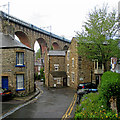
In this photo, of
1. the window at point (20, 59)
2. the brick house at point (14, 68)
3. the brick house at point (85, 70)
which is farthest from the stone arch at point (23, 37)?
the window at point (20, 59)

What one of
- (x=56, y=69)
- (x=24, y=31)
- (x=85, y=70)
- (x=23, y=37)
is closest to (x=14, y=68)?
(x=85, y=70)

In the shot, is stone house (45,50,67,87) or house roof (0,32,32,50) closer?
house roof (0,32,32,50)

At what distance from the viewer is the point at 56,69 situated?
2809 cm

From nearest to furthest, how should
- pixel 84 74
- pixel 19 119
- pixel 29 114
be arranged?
pixel 19 119 < pixel 29 114 < pixel 84 74

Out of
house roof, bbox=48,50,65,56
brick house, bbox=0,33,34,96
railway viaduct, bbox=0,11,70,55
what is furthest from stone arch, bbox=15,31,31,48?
brick house, bbox=0,33,34,96

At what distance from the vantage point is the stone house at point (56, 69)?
25.8m

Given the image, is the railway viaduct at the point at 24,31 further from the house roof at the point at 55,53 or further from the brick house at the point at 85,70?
the brick house at the point at 85,70

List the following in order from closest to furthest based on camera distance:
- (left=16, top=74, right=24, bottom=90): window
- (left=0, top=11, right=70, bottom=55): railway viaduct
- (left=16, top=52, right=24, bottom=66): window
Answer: (left=16, top=74, right=24, bottom=90): window
(left=16, top=52, right=24, bottom=66): window
(left=0, top=11, right=70, bottom=55): railway viaduct

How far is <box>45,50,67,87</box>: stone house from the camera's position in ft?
84.7

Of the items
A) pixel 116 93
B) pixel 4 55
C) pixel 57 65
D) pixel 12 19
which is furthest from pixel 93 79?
pixel 12 19

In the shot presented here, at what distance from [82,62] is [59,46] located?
33029 millimetres

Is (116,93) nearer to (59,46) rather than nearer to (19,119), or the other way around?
(19,119)

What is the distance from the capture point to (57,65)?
2812cm

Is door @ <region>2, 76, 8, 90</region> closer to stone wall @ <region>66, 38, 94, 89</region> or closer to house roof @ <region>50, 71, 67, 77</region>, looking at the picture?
house roof @ <region>50, 71, 67, 77</region>
